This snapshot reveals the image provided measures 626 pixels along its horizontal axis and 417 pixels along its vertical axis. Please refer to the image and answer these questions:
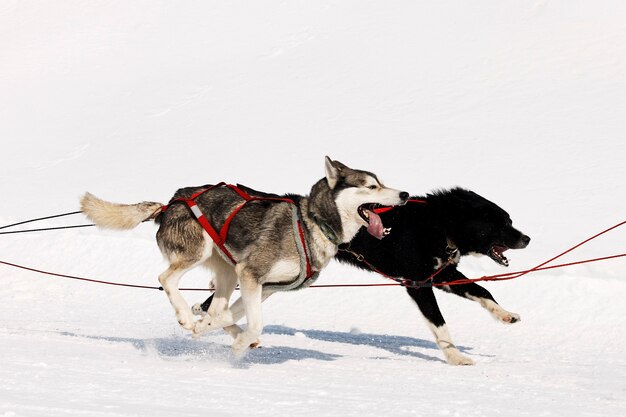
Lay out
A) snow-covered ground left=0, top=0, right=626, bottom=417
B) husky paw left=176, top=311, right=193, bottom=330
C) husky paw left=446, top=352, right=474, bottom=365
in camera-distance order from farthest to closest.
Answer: husky paw left=446, top=352, right=474, bottom=365 → husky paw left=176, top=311, right=193, bottom=330 → snow-covered ground left=0, top=0, right=626, bottom=417

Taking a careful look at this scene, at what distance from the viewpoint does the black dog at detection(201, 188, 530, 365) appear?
6531mm

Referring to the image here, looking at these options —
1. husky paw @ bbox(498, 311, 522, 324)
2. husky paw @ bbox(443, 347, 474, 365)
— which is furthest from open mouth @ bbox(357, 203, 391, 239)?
husky paw @ bbox(498, 311, 522, 324)

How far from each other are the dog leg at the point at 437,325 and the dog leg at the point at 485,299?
44cm

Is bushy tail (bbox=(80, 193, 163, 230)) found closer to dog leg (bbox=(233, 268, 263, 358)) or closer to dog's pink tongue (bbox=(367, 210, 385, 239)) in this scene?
dog leg (bbox=(233, 268, 263, 358))

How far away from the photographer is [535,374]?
5562 mm

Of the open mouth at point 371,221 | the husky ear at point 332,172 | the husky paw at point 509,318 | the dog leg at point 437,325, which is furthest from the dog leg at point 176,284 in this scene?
the husky paw at point 509,318

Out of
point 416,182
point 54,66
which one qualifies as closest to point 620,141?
point 416,182

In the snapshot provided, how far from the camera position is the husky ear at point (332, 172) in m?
5.48

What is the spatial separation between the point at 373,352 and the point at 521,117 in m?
8.58

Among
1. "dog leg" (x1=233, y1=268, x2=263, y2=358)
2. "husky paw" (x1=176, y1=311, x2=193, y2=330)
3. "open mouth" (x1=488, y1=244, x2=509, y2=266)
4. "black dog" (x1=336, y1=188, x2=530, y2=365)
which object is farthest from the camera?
"open mouth" (x1=488, y1=244, x2=509, y2=266)

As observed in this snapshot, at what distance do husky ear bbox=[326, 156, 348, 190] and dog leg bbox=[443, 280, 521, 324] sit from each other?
1.68 meters

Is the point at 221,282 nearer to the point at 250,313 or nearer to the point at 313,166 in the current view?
the point at 250,313

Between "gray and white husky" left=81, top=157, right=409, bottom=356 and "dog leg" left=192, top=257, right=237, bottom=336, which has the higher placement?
"gray and white husky" left=81, top=157, right=409, bottom=356

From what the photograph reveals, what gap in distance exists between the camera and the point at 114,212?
243 inches
